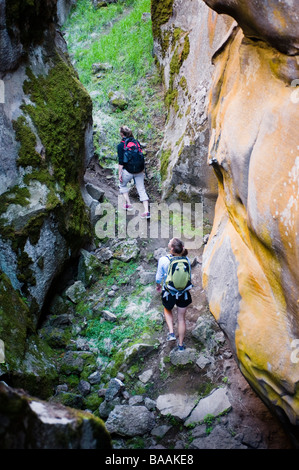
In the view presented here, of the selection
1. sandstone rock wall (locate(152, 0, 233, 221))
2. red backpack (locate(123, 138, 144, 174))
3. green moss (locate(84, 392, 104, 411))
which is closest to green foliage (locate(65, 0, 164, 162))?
sandstone rock wall (locate(152, 0, 233, 221))

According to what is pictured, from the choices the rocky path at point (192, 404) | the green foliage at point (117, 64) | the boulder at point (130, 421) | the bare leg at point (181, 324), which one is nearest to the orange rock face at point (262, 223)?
the bare leg at point (181, 324)

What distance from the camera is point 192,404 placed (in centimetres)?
614

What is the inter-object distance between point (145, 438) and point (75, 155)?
6029 mm

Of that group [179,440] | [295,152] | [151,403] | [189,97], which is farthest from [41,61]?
[179,440]

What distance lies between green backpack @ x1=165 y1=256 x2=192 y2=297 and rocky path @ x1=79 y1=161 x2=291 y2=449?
Result: 977 millimetres

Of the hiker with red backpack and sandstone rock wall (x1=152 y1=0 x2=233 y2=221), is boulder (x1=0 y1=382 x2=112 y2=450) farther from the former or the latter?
the hiker with red backpack

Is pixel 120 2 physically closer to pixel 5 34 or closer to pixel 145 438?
pixel 5 34

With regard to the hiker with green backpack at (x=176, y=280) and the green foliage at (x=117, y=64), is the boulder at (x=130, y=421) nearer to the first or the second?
the hiker with green backpack at (x=176, y=280)

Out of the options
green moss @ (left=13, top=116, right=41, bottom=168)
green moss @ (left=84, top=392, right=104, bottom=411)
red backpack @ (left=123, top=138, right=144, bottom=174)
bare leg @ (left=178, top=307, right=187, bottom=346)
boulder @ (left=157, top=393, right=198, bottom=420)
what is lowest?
green moss @ (left=84, top=392, right=104, bottom=411)

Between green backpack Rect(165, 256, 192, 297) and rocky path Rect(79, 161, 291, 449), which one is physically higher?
green backpack Rect(165, 256, 192, 297)

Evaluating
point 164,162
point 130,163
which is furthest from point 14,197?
point 164,162

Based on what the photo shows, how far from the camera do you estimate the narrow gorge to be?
4.68 m

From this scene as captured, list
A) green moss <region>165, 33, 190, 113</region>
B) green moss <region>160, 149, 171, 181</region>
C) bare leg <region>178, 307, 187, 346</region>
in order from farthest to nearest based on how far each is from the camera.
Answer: green moss <region>160, 149, 171, 181</region> < green moss <region>165, 33, 190, 113</region> < bare leg <region>178, 307, 187, 346</region>

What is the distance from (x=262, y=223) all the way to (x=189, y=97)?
21.1ft
